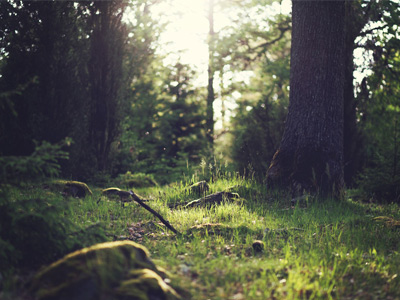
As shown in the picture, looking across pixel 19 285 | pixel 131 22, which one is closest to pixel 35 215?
pixel 19 285

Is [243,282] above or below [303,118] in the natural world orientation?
below

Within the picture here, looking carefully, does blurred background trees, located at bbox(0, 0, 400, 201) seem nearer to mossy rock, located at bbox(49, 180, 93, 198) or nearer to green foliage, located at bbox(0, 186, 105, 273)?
mossy rock, located at bbox(49, 180, 93, 198)

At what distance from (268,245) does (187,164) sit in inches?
158

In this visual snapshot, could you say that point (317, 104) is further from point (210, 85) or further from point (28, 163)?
point (210, 85)

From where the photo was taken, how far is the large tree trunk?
25.2 ft

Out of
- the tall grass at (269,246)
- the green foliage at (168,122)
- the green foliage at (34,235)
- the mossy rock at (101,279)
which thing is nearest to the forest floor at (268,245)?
the tall grass at (269,246)

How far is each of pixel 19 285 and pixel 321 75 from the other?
6.82m

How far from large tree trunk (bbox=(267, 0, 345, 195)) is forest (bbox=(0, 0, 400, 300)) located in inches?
1.2

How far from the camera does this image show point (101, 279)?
2.95 metres

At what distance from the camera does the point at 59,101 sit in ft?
32.1

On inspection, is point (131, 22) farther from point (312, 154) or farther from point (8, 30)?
point (312, 154)

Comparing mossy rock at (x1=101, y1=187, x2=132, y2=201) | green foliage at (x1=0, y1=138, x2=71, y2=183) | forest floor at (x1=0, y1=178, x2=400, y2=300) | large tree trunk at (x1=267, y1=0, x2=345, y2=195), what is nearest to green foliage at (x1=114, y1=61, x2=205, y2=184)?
mossy rock at (x1=101, y1=187, x2=132, y2=201)

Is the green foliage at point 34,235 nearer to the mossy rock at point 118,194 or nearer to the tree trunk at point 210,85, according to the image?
the mossy rock at point 118,194

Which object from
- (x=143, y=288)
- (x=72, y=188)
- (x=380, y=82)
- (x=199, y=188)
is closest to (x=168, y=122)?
(x=199, y=188)
